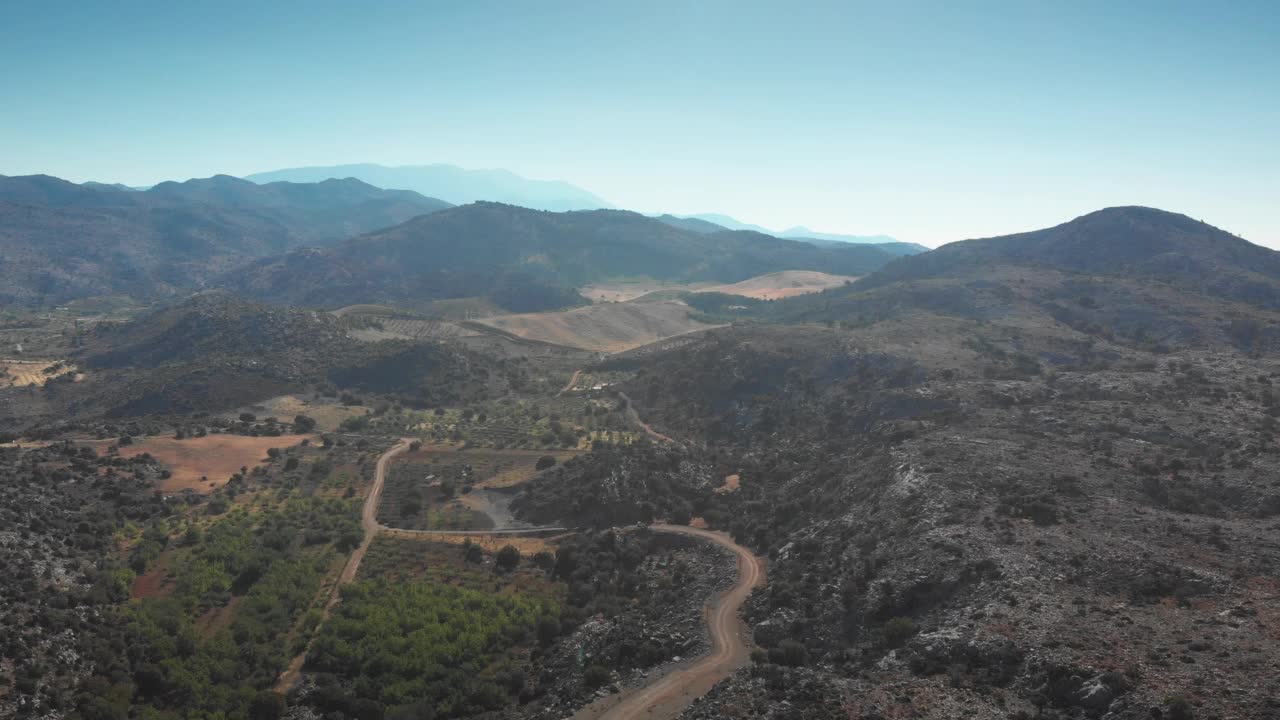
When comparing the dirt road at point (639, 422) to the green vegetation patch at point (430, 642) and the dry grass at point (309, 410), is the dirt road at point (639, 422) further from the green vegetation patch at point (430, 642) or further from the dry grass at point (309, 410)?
the green vegetation patch at point (430, 642)

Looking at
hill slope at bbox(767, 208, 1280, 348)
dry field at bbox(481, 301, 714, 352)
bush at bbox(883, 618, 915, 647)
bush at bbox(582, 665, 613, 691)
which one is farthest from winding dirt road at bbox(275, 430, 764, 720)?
dry field at bbox(481, 301, 714, 352)

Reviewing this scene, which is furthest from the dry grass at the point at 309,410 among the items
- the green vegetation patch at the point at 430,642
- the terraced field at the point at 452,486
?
the green vegetation patch at the point at 430,642

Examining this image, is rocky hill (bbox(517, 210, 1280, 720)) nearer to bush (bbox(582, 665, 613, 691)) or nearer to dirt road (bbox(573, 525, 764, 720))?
dirt road (bbox(573, 525, 764, 720))

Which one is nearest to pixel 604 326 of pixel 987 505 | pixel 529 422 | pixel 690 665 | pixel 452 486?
pixel 529 422

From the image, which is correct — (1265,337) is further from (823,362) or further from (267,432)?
(267,432)

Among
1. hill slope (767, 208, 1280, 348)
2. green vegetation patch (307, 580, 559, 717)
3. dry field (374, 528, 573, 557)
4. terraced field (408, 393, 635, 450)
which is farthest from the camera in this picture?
hill slope (767, 208, 1280, 348)

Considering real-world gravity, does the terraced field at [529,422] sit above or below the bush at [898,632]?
below
